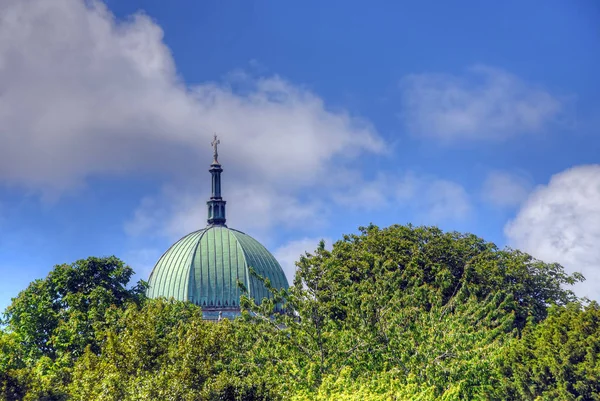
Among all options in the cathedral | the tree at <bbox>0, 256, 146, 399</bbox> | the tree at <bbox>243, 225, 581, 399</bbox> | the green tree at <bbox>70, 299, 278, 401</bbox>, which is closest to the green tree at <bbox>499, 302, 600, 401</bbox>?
the tree at <bbox>243, 225, 581, 399</bbox>

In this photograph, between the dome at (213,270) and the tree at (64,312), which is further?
the dome at (213,270)

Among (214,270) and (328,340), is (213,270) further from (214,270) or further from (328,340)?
(328,340)

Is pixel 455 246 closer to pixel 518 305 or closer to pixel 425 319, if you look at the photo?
pixel 518 305

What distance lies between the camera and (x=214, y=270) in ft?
261

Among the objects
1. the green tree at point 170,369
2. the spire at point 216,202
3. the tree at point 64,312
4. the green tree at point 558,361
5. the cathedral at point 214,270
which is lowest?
the green tree at point 170,369

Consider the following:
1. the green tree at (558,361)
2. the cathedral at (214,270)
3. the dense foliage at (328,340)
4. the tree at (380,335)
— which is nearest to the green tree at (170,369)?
the dense foliage at (328,340)

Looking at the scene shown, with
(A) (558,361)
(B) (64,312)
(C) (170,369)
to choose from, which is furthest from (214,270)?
(C) (170,369)

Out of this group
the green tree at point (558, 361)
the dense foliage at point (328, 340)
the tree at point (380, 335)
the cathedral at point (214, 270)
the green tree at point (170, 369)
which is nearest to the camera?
the green tree at point (170, 369)

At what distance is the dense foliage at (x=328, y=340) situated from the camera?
30.2 meters

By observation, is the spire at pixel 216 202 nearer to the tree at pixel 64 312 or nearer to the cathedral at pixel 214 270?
the cathedral at pixel 214 270

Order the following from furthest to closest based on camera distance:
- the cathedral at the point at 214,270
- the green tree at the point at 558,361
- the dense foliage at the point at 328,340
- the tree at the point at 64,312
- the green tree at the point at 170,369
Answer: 1. the cathedral at the point at 214,270
2. the tree at the point at 64,312
3. the green tree at the point at 558,361
4. the dense foliage at the point at 328,340
5. the green tree at the point at 170,369

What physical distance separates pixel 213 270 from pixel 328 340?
46.2 metres

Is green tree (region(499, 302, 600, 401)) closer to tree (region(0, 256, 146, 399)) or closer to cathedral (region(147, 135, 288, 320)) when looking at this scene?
tree (region(0, 256, 146, 399))

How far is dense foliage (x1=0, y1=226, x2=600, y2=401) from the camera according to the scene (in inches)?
1190
